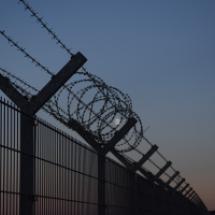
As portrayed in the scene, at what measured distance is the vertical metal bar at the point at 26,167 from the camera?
9.28 metres

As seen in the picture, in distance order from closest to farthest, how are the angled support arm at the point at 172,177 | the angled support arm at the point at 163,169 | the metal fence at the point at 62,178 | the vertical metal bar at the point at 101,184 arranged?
the metal fence at the point at 62,178 < the vertical metal bar at the point at 101,184 < the angled support arm at the point at 163,169 < the angled support arm at the point at 172,177

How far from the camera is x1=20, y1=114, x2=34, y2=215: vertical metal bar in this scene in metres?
9.28

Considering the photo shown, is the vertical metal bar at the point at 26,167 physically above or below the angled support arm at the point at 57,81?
below

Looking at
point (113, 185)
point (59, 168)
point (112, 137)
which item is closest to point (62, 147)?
point (59, 168)

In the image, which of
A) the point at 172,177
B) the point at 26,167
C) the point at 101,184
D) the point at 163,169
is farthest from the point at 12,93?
the point at 172,177

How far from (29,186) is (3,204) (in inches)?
39.1

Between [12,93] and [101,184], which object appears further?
[101,184]

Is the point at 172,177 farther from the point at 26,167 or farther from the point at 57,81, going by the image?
the point at 26,167

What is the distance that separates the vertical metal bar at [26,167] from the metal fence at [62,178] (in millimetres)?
33

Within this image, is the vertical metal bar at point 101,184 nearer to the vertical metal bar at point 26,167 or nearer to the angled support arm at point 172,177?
the vertical metal bar at point 26,167

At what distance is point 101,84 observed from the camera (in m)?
12.9

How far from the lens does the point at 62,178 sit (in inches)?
436

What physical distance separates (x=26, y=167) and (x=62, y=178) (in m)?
1.76

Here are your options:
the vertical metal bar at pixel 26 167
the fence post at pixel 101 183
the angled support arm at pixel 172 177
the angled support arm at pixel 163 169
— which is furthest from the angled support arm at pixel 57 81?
the angled support arm at pixel 172 177
